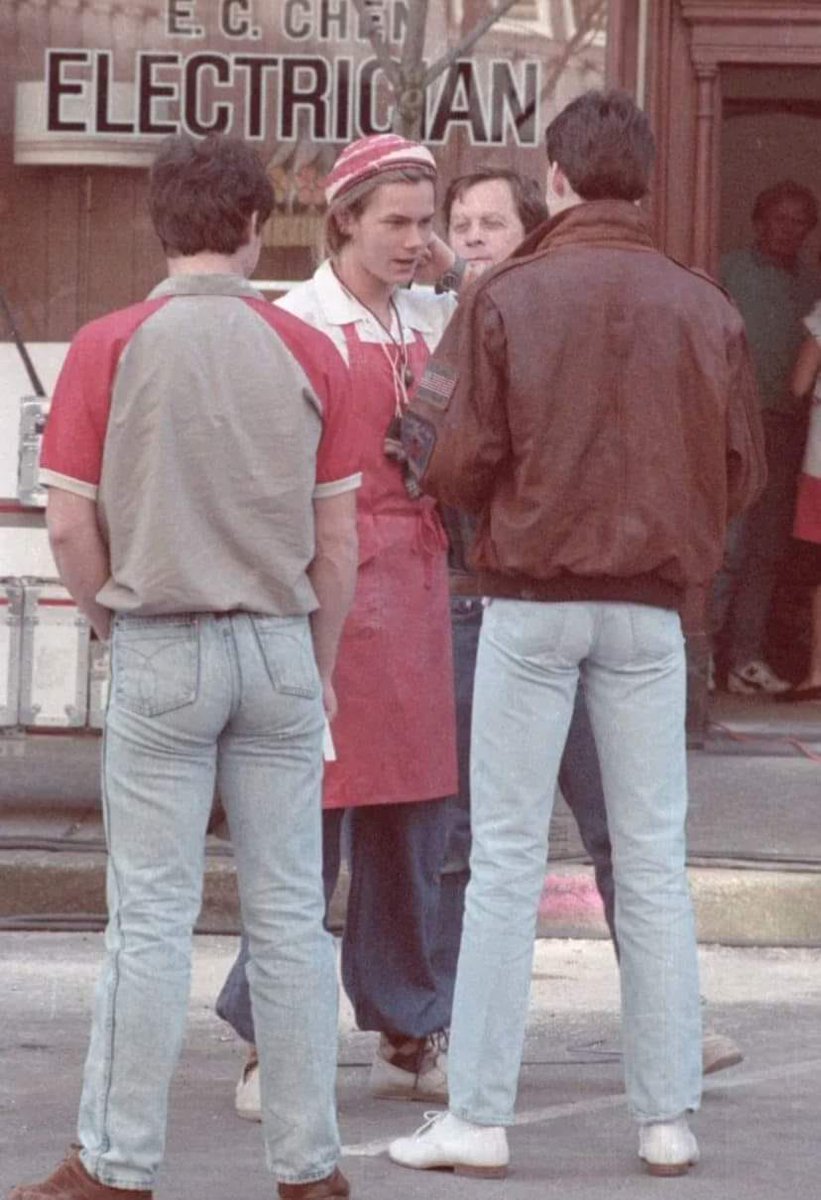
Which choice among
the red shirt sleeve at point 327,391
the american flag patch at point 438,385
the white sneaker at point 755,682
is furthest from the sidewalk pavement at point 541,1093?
the white sneaker at point 755,682

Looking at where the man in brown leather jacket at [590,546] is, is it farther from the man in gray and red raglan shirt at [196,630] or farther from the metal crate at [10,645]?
the metal crate at [10,645]

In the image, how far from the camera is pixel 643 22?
9.68 m

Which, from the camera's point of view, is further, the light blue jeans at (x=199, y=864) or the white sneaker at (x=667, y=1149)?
the white sneaker at (x=667, y=1149)

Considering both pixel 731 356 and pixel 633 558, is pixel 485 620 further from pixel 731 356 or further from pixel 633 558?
pixel 731 356

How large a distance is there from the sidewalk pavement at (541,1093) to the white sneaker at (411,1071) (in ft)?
0.14

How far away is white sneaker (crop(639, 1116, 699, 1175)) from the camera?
4.98 metres

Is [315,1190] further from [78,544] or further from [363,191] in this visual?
[363,191]

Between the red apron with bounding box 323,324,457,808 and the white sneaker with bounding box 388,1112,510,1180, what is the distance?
707 millimetres

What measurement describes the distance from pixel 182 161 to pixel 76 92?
5.21 metres

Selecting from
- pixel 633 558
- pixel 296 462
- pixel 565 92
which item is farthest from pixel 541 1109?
pixel 565 92

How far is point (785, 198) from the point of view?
1108 cm

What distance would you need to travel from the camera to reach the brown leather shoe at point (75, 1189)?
4.45 metres

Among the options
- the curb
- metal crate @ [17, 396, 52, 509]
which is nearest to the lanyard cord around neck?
the curb

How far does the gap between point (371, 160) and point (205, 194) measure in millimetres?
938
